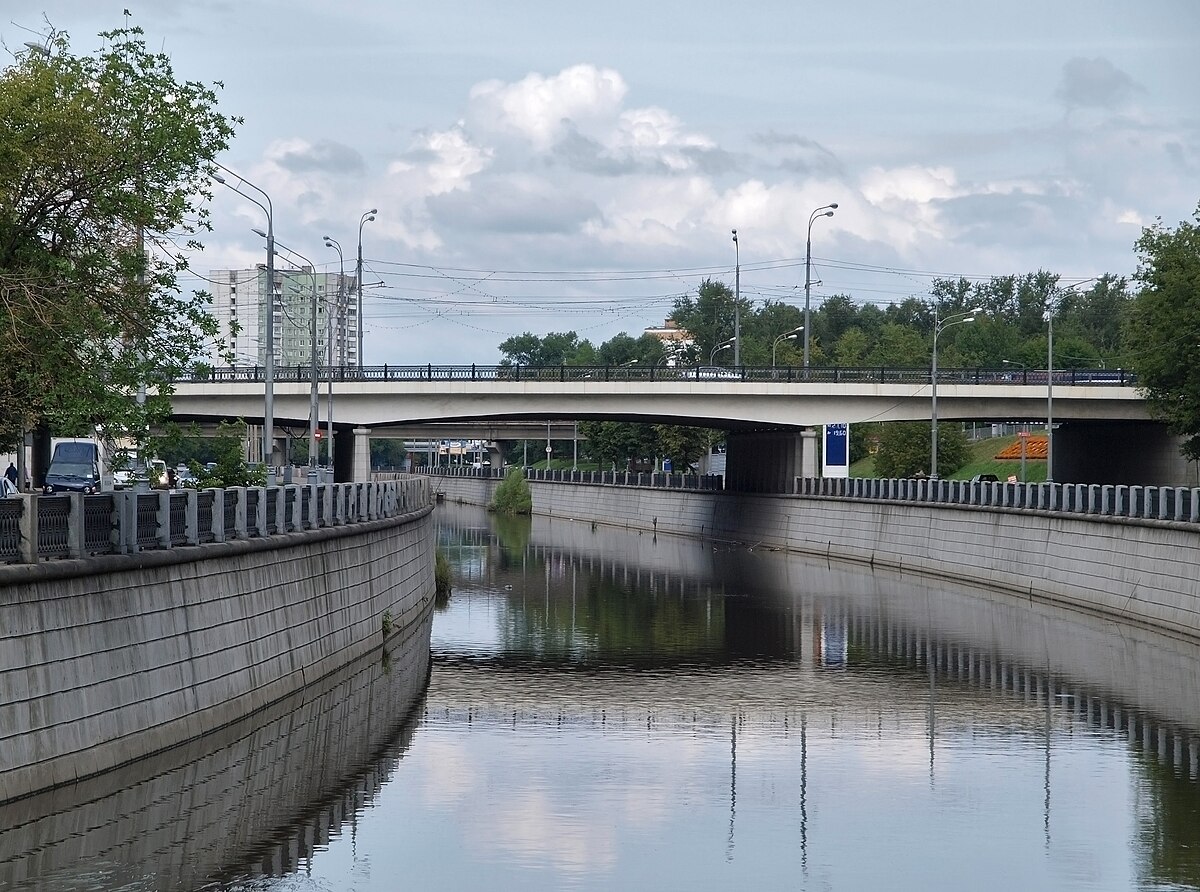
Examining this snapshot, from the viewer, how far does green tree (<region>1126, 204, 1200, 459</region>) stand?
72.7m

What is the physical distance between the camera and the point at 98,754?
867 inches

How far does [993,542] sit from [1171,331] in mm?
18290

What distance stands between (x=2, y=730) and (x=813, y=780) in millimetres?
10778

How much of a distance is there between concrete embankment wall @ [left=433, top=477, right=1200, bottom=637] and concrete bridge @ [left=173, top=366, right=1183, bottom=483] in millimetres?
4053

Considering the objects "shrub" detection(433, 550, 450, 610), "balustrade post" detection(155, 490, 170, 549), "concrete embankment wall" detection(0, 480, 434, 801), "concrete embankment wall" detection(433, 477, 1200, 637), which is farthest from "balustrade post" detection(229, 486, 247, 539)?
"shrub" detection(433, 550, 450, 610)

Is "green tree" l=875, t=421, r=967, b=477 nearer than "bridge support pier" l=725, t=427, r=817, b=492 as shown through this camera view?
No

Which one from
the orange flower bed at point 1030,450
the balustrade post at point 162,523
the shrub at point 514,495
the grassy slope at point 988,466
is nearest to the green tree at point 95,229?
the balustrade post at point 162,523

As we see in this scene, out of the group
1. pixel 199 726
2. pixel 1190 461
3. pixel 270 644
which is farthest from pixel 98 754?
pixel 1190 461

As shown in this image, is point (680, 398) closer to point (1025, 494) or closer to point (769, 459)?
point (769, 459)

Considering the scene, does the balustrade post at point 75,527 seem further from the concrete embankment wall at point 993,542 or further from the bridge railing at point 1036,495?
the bridge railing at point 1036,495

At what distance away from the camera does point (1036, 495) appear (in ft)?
189

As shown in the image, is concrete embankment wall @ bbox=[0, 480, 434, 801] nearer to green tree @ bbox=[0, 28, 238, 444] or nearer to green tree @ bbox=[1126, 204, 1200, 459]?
green tree @ bbox=[0, 28, 238, 444]

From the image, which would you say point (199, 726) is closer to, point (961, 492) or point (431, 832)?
point (431, 832)

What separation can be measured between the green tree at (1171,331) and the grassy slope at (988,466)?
2452cm
